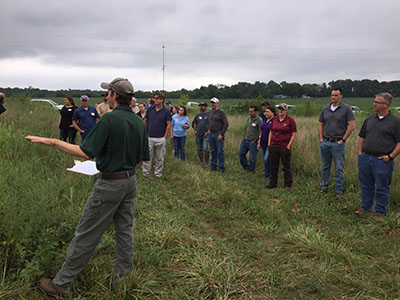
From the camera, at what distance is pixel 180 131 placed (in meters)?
8.77

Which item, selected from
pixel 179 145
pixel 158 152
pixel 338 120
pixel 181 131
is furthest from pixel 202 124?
pixel 338 120

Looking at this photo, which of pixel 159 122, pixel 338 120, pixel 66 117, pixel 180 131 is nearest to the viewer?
pixel 338 120

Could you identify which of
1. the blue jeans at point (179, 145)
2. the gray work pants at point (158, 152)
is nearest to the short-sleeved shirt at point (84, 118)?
the gray work pants at point (158, 152)

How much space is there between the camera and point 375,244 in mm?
3682

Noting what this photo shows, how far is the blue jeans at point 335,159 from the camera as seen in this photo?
552cm

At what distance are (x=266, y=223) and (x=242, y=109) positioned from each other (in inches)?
712

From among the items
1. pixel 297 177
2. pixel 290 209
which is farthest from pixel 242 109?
pixel 290 209

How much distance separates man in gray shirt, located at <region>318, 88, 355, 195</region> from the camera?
5422 mm

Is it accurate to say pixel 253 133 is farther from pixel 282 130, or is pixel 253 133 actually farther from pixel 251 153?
pixel 282 130

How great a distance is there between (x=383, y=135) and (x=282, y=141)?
2.13 meters

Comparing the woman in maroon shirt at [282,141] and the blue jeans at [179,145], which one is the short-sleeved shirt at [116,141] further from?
the blue jeans at [179,145]

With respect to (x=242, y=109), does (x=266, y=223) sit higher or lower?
lower

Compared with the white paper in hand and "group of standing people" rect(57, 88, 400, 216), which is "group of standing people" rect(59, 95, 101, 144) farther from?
the white paper in hand

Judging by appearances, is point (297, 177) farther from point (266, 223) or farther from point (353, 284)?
point (353, 284)
